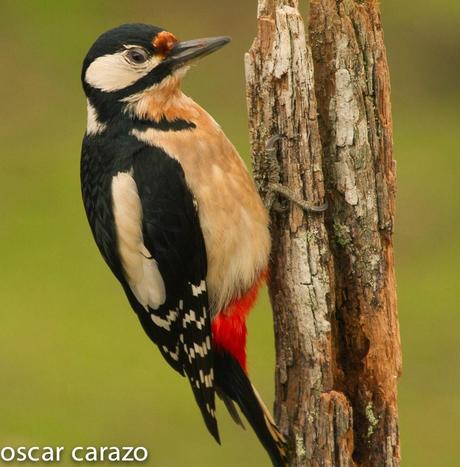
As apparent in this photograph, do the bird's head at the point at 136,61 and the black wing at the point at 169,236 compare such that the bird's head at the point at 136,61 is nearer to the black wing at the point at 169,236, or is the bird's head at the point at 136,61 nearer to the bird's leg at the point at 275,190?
the black wing at the point at 169,236

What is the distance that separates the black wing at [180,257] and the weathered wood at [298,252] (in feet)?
0.96

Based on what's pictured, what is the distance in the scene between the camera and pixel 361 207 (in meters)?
5.29

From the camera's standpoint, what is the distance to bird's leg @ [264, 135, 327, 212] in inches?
207

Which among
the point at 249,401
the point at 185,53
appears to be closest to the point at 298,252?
the point at 249,401

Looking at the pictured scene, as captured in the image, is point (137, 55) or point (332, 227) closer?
point (332, 227)

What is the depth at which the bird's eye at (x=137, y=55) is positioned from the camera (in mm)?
5504

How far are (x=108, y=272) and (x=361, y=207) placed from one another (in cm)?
502

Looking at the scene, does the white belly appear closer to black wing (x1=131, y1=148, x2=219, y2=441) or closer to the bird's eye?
black wing (x1=131, y1=148, x2=219, y2=441)

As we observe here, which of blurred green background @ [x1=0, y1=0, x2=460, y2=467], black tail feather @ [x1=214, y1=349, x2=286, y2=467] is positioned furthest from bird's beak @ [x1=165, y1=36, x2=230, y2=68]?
blurred green background @ [x1=0, y1=0, x2=460, y2=467]

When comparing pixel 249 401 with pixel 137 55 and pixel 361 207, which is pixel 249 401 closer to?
pixel 361 207

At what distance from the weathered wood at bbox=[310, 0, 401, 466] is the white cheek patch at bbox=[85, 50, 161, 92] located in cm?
66

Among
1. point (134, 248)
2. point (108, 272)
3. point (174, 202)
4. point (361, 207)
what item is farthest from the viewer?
point (108, 272)

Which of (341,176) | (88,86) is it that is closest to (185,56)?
(88,86)

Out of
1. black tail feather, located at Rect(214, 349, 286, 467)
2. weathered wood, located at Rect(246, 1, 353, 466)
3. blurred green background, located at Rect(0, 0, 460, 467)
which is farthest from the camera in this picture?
blurred green background, located at Rect(0, 0, 460, 467)
